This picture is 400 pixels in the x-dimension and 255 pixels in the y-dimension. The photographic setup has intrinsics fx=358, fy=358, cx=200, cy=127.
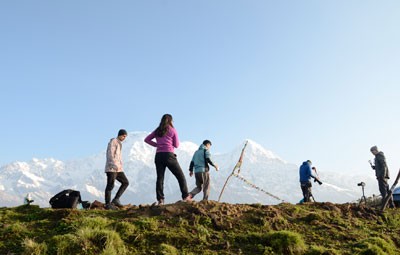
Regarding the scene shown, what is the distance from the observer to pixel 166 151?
10562 millimetres

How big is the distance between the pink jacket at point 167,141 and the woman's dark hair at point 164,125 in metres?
0.11

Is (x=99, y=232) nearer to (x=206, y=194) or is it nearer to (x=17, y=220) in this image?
(x=17, y=220)

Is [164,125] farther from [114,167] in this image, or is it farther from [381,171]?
[381,171]

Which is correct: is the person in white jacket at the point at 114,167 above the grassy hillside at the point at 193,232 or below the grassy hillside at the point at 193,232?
above

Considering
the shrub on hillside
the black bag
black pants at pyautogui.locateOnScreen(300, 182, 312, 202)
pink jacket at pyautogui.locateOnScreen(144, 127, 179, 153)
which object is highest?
pink jacket at pyautogui.locateOnScreen(144, 127, 179, 153)

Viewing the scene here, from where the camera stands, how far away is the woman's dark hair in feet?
34.8

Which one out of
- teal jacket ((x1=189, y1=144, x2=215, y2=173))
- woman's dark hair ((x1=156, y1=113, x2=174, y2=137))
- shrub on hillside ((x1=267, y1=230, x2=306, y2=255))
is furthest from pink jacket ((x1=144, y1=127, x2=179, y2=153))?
shrub on hillside ((x1=267, y1=230, x2=306, y2=255))

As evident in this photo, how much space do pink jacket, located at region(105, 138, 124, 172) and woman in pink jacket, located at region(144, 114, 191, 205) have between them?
135 centimetres

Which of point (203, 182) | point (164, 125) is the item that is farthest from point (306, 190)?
point (164, 125)

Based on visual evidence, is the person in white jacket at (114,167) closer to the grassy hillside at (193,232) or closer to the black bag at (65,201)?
the black bag at (65,201)

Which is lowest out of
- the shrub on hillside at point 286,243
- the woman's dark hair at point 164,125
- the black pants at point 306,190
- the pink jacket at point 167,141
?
the shrub on hillside at point 286,243

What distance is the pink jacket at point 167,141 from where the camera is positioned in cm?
1062

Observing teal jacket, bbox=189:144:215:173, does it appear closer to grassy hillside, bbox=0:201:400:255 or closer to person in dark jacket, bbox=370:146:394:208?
grassy hillside, bbox=0:201:400:255

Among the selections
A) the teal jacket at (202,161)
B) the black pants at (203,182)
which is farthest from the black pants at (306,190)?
the teal jacket at (202,161)
